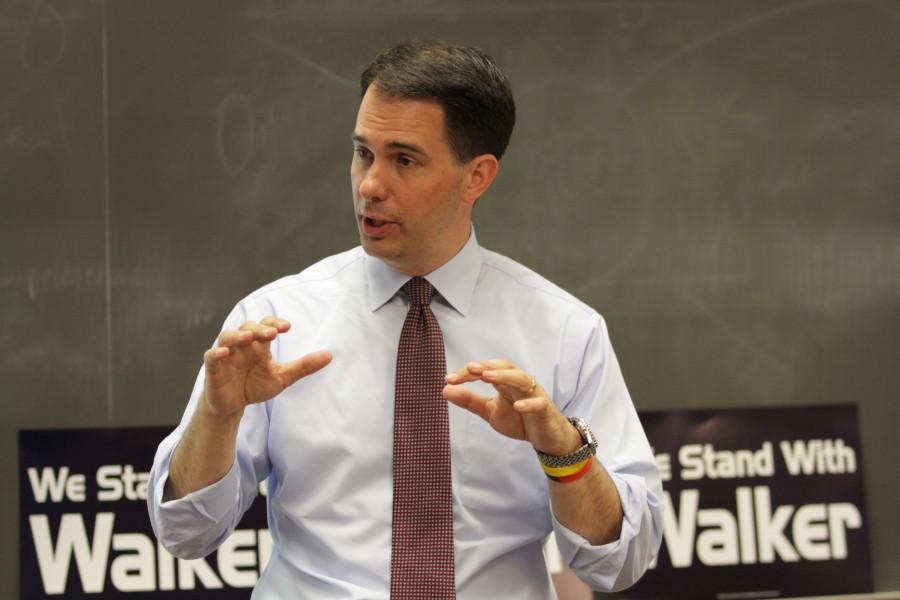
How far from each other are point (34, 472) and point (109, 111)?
1.05 meters

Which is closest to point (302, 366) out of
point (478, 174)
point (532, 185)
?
point (478, 174)

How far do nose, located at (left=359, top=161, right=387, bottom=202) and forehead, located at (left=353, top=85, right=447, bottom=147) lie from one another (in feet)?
0.15

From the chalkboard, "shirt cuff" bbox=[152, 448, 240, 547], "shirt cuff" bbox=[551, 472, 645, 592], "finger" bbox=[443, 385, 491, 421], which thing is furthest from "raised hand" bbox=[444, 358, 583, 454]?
the chalkboard

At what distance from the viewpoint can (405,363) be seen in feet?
5.73

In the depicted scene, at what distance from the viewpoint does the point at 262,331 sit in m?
1.45

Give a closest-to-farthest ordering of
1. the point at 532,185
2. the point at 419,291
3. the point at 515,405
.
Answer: the point at 515,405, the point at 419,291, the point at 532,185

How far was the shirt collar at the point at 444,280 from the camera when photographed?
1.81 metres

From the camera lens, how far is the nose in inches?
65.9

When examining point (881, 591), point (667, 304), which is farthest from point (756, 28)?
point (881, 591)

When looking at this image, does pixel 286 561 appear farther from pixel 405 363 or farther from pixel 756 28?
pixel 756 28

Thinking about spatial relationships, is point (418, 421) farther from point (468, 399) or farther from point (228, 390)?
point (228, 390)

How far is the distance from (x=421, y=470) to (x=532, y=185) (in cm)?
159

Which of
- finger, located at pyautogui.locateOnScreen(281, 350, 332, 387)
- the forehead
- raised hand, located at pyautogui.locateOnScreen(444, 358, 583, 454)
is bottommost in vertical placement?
raised hand, located at pyautogui.locateOnScreen(444, 358, 583, 454)

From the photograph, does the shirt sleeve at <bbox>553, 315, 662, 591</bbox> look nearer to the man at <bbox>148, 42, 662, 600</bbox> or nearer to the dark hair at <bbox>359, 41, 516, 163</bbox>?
the man at <bbox>148, 42, 662, 600</bbox>
